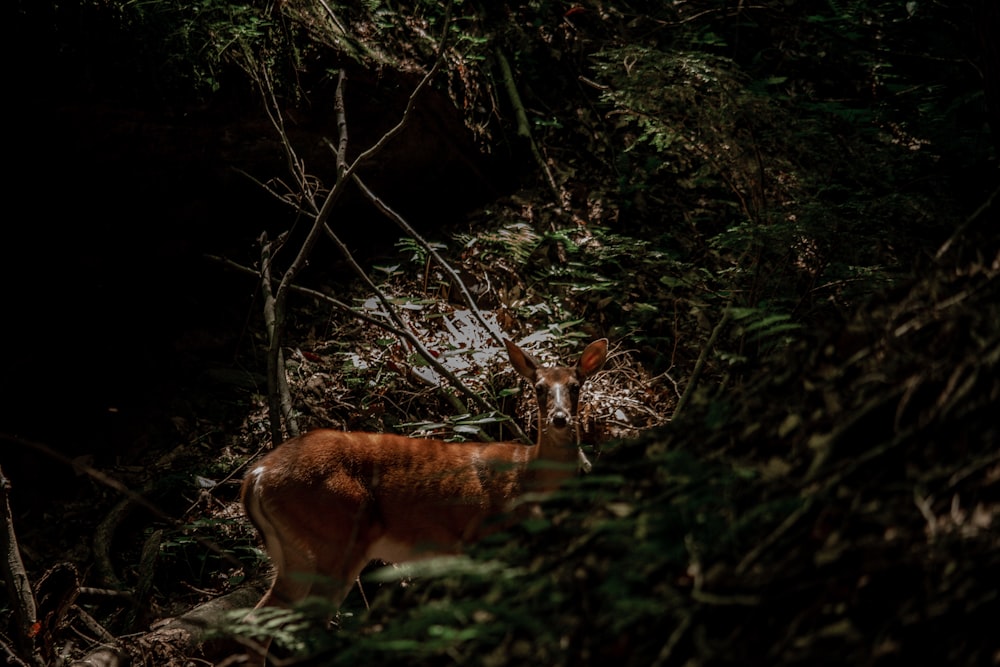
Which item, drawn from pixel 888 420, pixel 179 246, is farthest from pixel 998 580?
pixel 179 246

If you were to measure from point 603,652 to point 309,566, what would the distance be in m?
3.02

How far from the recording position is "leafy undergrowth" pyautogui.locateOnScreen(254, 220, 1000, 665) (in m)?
1.37

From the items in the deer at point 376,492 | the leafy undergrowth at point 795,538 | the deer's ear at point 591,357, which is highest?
the leafy undergrowth at point 795,538

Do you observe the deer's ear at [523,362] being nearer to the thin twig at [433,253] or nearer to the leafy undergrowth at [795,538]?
the thin twig at [433,253]

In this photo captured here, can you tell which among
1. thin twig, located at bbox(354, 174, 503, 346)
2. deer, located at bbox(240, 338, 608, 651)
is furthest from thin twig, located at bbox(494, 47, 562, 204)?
deer, located at bbox(240, 338, 608, 651)

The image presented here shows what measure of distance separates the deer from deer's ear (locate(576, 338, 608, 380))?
101 millimetres

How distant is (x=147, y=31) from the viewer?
5.94 m

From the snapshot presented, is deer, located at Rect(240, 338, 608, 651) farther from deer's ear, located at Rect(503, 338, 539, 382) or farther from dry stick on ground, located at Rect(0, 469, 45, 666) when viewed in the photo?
dry stick on ground, located at Rect(0, 469, 45, 666)

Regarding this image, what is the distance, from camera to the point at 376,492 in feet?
14.2

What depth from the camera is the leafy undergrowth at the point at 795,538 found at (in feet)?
4.50

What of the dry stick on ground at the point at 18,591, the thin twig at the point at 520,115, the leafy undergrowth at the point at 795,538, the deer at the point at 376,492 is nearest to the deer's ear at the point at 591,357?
the deer at the point at 376,492

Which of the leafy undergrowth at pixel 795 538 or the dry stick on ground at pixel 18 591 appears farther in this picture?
the dry stick on ground at pixel 18 591

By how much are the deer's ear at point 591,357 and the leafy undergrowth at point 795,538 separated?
2.95 m

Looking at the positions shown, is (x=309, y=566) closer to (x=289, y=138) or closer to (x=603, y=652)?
(x=603, y=652)
